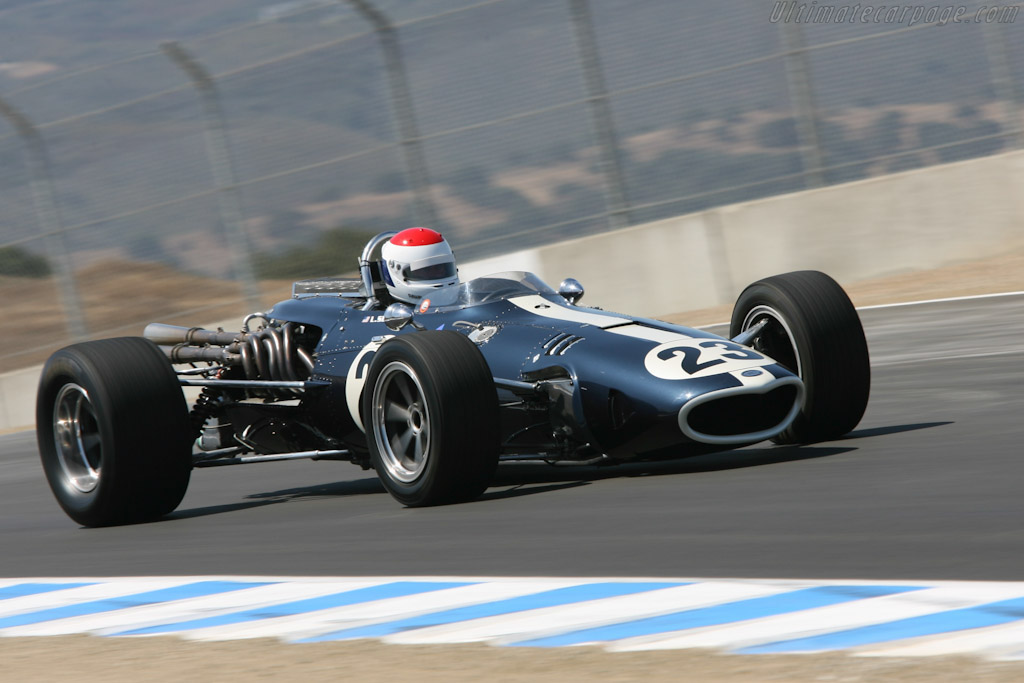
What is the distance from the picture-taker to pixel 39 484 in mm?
11164

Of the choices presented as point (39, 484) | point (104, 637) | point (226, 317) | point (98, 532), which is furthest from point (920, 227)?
point (104, 637)

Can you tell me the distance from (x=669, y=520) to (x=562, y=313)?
1932 mm

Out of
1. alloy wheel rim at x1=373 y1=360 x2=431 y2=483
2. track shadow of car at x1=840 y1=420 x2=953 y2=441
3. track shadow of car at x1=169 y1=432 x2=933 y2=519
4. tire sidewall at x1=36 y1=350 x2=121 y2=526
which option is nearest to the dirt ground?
alloy wheel rim at x1=373 y1=360 x2=431 y2=483

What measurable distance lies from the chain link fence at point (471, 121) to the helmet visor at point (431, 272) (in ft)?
30.8

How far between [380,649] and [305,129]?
1516cm

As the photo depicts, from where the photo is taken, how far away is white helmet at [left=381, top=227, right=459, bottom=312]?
26.9 ft

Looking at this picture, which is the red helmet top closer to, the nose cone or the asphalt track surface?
the asphalt track surface

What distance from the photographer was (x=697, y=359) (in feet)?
22.6

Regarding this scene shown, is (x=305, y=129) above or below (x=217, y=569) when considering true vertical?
above

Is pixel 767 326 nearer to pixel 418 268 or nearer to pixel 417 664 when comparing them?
pixel 418 268

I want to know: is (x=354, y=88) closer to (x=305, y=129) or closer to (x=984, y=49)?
(x=305, y=129)

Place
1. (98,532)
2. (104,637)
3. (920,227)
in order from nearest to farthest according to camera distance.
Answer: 1. (104,637)
2. (98,532)
3. (920,227)

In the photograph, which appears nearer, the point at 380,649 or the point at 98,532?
the point at 380,649

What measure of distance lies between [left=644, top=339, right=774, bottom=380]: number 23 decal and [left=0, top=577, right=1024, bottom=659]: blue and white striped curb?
1.87 metres
